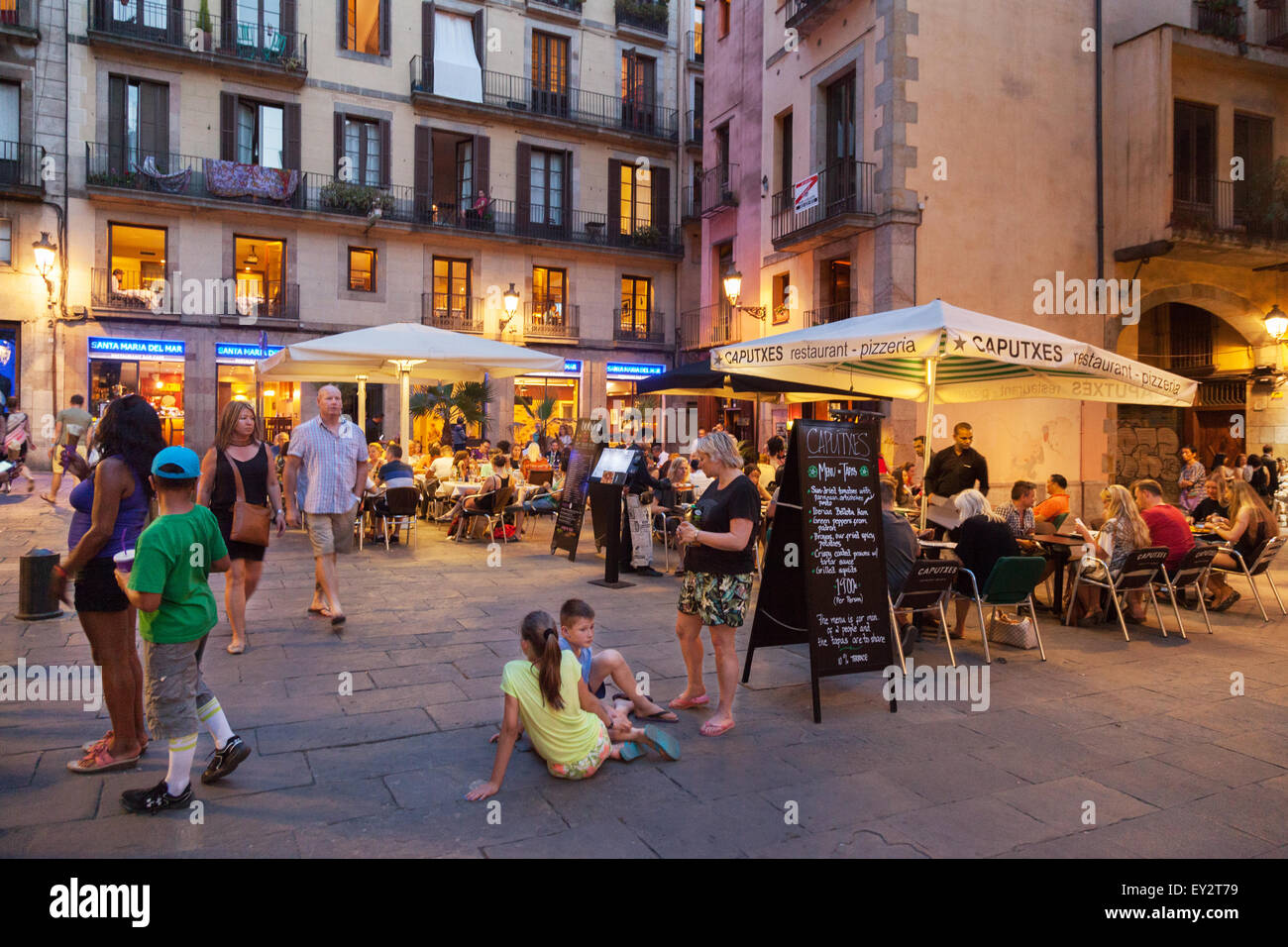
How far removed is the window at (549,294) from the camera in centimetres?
2634

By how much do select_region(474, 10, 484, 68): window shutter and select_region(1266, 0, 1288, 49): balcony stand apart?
763 inches

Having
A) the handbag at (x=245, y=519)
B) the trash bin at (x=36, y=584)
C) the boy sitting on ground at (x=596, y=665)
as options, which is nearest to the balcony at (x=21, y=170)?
the trash bin at (x=36, y=584)

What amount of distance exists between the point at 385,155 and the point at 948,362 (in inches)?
800

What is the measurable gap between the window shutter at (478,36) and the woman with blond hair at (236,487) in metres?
22.9

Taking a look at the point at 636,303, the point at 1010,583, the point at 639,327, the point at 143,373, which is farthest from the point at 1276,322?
the point at 143,373

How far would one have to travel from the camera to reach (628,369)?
2758 centimetres

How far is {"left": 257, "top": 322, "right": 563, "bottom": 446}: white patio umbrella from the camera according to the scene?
33.3 feet

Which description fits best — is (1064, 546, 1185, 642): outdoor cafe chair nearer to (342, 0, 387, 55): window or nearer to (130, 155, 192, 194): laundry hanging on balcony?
(130, 155, 192, 194): laundry hanging on balcony

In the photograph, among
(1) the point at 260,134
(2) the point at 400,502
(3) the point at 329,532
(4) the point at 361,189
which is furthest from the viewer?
(4) the point at 361,189

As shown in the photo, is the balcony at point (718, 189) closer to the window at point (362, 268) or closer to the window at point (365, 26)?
the window at point (362, 268)

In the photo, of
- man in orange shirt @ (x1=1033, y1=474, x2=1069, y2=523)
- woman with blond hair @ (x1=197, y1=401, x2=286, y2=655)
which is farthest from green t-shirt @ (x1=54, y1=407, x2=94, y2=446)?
man in orange shirt @ (x1=1033, y1=474, x2=1069, y2=523)

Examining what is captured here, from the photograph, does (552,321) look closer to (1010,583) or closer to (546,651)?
(1010,583)
